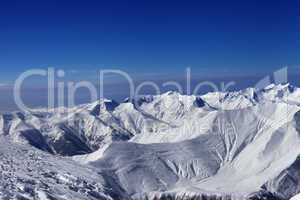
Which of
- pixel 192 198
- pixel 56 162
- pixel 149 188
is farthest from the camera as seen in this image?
pixel 149 188

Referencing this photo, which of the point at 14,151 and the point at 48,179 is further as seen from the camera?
the point at 14,151

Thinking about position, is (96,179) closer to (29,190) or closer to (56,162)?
(56,162)

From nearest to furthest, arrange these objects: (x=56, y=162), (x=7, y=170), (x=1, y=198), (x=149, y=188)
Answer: (x=1, y=198)
(x=7, y=170)
(x=56, y=162)
(x=149, y=188)

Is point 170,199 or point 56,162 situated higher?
point 56,162

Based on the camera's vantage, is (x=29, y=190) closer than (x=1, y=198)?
No

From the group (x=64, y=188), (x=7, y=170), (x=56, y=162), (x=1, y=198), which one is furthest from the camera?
(x=56, y=162)

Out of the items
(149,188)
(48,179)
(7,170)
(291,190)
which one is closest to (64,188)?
(48,179)

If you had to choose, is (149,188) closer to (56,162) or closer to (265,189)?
(265,189)

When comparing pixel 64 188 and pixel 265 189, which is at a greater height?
pixel 64 188

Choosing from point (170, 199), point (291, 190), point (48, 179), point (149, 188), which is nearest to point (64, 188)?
point (48, 179)
